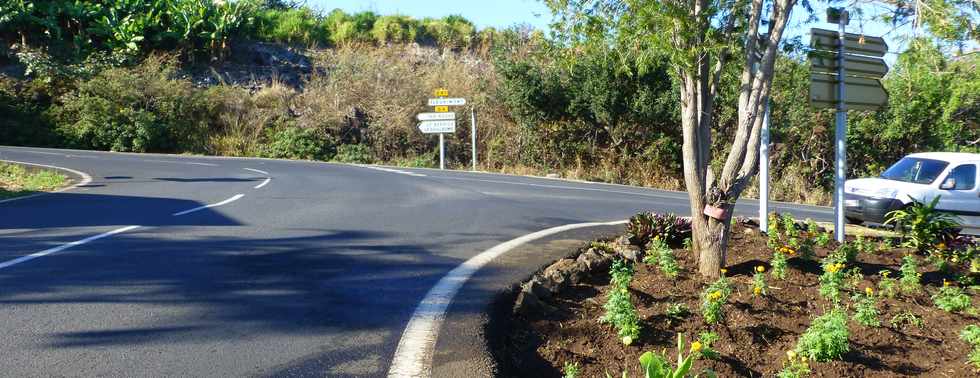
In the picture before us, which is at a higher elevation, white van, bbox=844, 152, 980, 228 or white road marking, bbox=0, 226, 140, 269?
white van, bbox=844, 152, 980, 228

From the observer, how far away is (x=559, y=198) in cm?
1405

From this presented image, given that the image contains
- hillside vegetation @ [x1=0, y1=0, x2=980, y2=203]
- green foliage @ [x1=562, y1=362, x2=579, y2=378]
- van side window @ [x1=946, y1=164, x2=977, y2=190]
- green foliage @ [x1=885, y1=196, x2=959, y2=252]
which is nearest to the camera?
green foliage @ [x1=562, y1=362, x2=579, y2=378]

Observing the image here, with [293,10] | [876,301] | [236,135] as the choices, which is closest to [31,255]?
[876,301]

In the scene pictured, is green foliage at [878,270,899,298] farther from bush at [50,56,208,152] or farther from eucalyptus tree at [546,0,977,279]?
bush at [50,56,208,152]

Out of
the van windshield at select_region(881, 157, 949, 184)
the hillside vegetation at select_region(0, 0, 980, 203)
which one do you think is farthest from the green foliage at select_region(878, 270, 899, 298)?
the hillside vegetation at select_region(0, 0, 980, 203)

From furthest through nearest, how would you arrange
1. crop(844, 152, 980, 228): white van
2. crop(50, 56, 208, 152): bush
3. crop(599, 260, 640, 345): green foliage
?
crop(50, 56, 208, 152): bush, crop(844, 152, 980, 228): white van, crop(599, 260, 640, 345): green foliage

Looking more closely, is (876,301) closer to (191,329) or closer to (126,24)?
(191,329)

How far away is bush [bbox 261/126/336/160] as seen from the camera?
2847 cm

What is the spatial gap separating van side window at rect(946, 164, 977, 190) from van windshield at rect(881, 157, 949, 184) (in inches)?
7.9

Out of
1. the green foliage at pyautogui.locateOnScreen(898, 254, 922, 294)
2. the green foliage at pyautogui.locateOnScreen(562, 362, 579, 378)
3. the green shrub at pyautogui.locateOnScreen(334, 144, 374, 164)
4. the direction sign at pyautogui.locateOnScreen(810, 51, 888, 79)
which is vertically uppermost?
the direction sign at pyautogui.locateOnScreen(810, 51, 888, 79)

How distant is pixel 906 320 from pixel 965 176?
920 centimetres

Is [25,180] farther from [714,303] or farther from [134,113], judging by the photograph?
[714,303]

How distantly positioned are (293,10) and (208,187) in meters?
28.4

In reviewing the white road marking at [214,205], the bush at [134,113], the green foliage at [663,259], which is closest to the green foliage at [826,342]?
the green foliage at [663,259]
